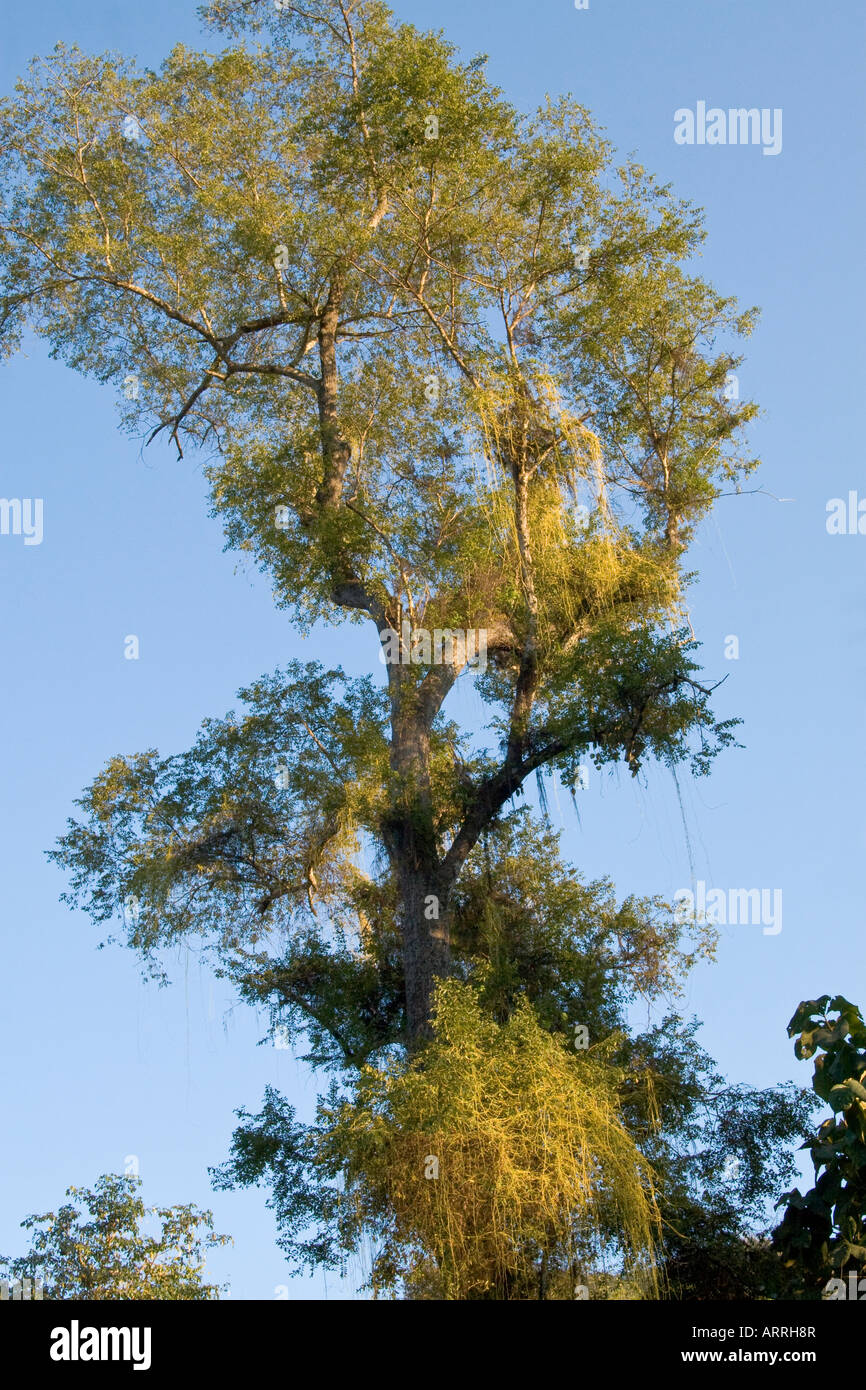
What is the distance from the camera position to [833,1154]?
9.84 metres

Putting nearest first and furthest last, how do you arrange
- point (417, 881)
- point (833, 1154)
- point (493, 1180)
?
point (833, 1154)
point (493, 1180)
point (417, 881)

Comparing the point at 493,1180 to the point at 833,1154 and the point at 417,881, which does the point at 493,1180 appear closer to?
the point at 833,1154

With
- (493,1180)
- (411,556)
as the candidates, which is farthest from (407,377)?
(493,1180)

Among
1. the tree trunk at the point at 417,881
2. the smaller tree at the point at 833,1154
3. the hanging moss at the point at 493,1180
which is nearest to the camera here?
the smaller tree at the point at 833,1154

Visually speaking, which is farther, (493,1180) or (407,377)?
(407,377)

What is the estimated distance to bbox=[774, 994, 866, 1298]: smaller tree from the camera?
966 centimetres

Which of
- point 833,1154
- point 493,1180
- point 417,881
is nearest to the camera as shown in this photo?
point 833,1154

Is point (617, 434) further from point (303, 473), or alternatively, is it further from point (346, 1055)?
point (346, 1055)

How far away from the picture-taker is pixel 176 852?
16203 millimetres

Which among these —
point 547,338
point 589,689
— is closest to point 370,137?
point 547,338

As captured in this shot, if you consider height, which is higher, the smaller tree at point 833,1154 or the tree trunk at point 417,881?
the tree trunk at point 417,881

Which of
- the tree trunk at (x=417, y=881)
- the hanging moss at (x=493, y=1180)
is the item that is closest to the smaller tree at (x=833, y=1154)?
the hanging moss at (x=493, y=1180)

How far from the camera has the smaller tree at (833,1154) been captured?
31.7 feet

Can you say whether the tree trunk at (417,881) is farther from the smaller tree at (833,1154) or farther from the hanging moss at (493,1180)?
the smaller tree at (833,1154)
